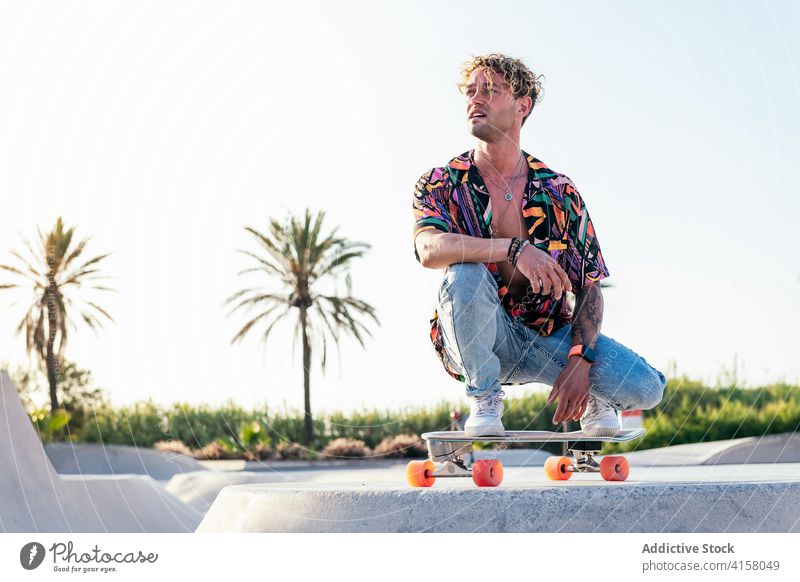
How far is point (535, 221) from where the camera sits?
4.36 metres

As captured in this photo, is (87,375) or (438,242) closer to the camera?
(438,242)

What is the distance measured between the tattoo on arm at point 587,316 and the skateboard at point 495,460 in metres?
0.49

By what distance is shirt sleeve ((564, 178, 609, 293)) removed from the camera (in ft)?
14.4

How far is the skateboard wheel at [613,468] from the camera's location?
4.54 metres

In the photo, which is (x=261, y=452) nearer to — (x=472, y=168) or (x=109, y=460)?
(x=109, y=460)

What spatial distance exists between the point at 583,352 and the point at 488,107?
130 centimetres

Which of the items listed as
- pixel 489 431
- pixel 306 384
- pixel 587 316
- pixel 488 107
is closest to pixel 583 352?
pixel 587 316

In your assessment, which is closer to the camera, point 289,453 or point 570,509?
point 570,509

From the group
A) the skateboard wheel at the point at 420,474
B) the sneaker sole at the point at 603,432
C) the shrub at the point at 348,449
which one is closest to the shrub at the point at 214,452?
the shrub at the point at 348,449

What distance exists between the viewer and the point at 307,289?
81.8 feet
